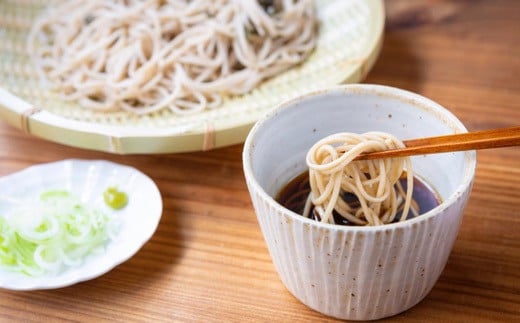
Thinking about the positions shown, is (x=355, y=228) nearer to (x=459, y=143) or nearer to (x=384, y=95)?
(x=459, y=143)

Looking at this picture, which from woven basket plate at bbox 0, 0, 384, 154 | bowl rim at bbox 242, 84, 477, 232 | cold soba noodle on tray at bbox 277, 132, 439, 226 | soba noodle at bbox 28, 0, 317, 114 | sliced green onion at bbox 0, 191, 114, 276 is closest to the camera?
bowl rim at bbox 242, 84, 477, 232

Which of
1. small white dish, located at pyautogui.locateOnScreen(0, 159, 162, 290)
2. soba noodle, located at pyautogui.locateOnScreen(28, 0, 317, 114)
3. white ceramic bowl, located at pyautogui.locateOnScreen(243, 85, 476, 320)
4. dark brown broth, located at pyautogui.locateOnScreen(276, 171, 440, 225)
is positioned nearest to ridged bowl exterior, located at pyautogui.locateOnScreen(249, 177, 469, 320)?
white ceramic bowl, located at pyautogui.locateOnScreen(243, 85, 476, 320)

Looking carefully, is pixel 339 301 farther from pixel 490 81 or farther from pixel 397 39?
pixel 397 39

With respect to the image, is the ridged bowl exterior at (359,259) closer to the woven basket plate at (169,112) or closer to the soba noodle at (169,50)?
the woven basket plate at (169,112)

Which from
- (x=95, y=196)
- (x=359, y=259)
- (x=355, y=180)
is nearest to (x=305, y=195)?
(x=355, y=180)

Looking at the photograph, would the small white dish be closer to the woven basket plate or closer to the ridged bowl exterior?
the woven basket plate
